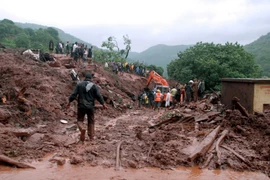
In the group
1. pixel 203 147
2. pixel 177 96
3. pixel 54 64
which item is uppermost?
pixel 54 64

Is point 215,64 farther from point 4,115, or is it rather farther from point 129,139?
point 4,115

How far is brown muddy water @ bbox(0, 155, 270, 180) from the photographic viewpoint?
4867 mm

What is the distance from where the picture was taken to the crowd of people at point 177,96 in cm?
1911

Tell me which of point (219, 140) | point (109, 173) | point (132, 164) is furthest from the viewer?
point (219, 140)

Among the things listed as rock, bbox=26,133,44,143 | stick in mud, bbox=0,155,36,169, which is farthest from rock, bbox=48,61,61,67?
stick in mud, bbox=0,155,36,169

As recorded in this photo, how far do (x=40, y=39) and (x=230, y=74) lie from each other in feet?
120

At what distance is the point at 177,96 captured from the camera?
2094 cm

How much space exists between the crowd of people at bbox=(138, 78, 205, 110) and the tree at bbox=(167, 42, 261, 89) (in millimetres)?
7093

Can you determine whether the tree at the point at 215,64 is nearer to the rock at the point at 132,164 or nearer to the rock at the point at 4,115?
the rock at the point at 4,115

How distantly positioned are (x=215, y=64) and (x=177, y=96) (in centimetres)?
764

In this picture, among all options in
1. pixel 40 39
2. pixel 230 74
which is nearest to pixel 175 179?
pixel 230 74

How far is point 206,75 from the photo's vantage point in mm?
27562

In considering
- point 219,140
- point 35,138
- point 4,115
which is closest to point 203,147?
point 219,140

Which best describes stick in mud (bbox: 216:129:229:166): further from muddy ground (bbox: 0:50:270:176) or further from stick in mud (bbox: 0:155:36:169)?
stick in mud (bbox: 0:155:36:169)
